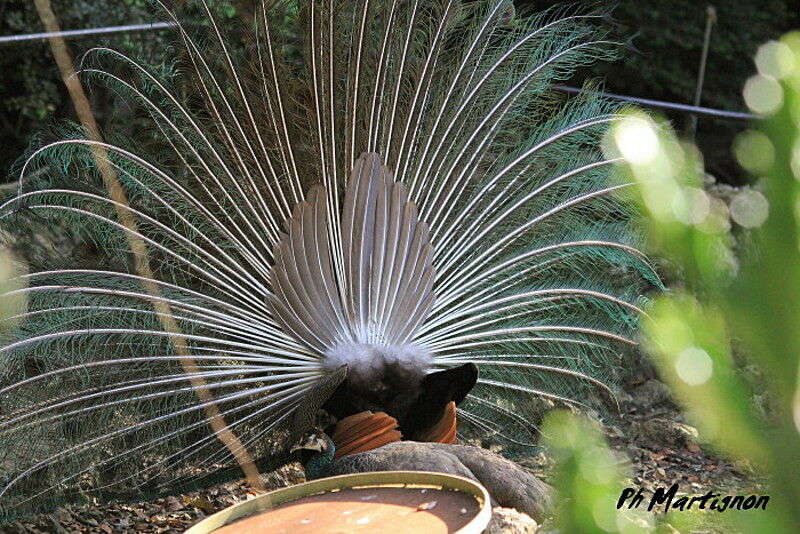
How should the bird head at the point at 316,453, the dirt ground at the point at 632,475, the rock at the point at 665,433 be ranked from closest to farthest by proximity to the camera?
the bird head at the point at 316,453 → the dirt ground at the point at 632,475 → the rock at the point at 665,433

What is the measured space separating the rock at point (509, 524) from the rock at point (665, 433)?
131 inches

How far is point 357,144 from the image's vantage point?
17.8 feet

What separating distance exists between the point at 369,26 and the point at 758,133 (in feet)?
16.4

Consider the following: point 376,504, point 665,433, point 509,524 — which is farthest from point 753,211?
point 665,433

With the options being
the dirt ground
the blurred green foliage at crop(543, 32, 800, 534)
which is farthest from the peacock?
the blurred green foliage at crop(543, 32, 800, 534)

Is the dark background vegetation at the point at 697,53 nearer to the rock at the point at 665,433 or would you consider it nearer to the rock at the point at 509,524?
the rock at the point at 665,433

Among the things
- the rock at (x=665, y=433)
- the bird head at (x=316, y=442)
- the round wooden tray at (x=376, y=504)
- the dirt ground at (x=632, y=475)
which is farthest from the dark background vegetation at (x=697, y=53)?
the round wooden tray at (x=376, y=504)

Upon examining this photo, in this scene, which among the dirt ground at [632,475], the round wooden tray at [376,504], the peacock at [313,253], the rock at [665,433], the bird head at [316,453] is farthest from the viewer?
the rock at [665,433]

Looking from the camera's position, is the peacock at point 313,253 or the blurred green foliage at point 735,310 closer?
the blurred green foliage at point 735,310

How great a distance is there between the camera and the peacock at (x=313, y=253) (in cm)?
476

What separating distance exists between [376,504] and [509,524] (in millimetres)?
697

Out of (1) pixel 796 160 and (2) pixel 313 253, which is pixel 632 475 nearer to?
(2) pixel 313 253

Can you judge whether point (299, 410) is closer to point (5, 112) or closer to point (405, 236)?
point (405, 236)

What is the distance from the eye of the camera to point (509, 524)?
3314 millimetres
